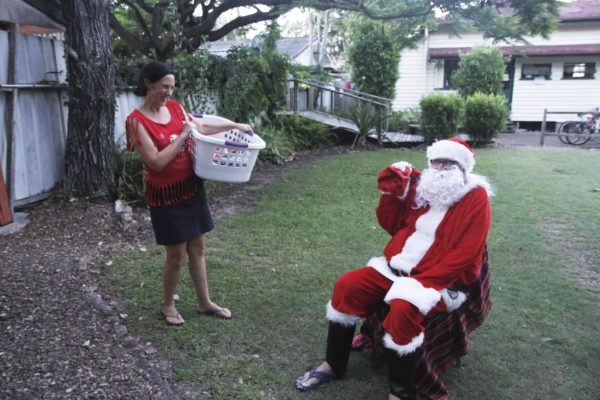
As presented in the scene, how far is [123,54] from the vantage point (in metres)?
9.55

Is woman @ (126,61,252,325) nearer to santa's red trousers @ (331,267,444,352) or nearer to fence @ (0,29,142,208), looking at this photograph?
santa's red trousers @ (331,267,444,352)

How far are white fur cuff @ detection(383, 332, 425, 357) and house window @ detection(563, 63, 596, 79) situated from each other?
19.7m

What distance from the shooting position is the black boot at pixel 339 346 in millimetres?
2831

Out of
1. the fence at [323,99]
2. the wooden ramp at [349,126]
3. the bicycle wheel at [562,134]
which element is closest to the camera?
the wooden ramp at [349,126]

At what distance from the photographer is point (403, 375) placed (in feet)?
8.39

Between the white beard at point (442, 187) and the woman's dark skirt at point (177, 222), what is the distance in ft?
4.61

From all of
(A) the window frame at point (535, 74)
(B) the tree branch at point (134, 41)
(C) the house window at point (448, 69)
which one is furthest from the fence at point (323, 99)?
(A) the window frame at point (535, 74)

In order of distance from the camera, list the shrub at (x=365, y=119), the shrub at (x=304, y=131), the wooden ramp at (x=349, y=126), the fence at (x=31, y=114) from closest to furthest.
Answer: the fence at (x=31, y=114), the shrub at (x=304, y=131), the shrub at (x=365, y=119), the wooden ramp at (x=349, y=126)

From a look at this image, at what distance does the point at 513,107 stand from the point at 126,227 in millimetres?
18012

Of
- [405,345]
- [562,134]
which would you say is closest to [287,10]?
[405,345]

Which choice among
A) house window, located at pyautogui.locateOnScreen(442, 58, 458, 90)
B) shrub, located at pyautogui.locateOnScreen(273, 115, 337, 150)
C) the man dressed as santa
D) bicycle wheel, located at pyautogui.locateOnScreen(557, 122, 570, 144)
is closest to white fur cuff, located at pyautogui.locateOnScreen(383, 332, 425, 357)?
the man dressed as santa

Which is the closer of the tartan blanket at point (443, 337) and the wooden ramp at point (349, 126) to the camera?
the tartan blanket at point (443, 337)

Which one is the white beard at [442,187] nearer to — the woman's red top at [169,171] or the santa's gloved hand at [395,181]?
the santa's gloved hand at [395,181]

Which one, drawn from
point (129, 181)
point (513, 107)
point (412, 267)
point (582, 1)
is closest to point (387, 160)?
point (129, 181)
